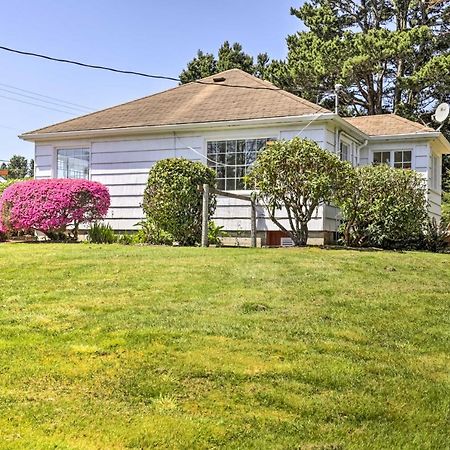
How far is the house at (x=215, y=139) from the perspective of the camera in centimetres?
1310

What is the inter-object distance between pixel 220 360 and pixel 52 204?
9042mm

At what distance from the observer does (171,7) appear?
15.0 metres

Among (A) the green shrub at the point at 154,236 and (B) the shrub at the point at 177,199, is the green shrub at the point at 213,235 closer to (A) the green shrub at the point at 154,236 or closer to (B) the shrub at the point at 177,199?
(B) the shrub at the point at 177,199

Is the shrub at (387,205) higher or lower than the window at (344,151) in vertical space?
lower

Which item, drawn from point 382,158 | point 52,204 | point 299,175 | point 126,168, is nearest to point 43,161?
point 126,168

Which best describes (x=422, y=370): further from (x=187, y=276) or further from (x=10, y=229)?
(x=10, y=229)

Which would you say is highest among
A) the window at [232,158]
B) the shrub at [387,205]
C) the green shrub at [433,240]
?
the window at [232,158]

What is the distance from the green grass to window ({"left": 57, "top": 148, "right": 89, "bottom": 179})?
28.0 feet

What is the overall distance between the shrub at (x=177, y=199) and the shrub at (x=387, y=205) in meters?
3.04

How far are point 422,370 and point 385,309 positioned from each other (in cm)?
159

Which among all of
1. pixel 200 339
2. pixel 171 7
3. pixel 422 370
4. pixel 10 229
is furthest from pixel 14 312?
pixel 171 7

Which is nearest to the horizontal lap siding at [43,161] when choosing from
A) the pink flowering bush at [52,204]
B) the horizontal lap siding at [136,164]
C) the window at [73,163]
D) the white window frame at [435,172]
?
the horizontal lap siding at [136,164]

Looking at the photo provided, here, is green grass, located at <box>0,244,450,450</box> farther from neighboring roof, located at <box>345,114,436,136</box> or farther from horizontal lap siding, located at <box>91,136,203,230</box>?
neighboring roof, located at <box>345,114,436,136</box>

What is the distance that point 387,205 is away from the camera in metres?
11.8
